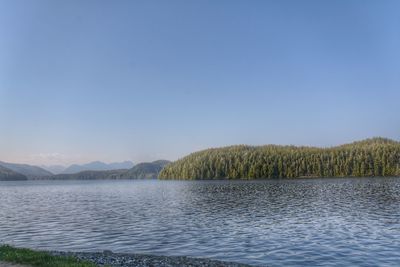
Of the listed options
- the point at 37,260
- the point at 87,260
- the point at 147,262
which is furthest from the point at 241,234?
the point at 37,260

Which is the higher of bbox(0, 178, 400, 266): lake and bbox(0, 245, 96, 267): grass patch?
bbox(0, 245, 96, 267): grass patch

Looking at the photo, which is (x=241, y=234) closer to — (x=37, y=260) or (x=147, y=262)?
(x=147, y=262)

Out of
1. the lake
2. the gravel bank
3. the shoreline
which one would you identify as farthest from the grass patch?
the lake

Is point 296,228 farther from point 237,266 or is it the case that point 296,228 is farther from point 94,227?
point 94,227

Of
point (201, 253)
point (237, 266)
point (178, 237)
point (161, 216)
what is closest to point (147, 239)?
point (178, 237)

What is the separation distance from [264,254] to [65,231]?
31.7m

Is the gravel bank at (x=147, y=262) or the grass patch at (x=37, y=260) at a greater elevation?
the grass patch at (x=37, y=260)

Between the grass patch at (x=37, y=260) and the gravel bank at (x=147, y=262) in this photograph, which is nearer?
the grass patch at (x=37, y=260)

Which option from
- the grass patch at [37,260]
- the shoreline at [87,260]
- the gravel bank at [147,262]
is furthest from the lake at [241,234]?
the grass patch at [37,260]

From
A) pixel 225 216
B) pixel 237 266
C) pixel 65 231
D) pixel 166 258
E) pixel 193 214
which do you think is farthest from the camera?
pixel 193 214

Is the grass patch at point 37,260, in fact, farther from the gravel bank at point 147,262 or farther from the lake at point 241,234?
the lake at point 241,234

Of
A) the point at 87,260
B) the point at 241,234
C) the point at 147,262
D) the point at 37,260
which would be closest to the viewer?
the point at 37,260

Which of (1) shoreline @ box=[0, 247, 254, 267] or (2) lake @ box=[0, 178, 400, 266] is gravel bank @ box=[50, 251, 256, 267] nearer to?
(1) shoreline @ box=[0, 247, 254, 267]

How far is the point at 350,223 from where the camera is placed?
5725cm
